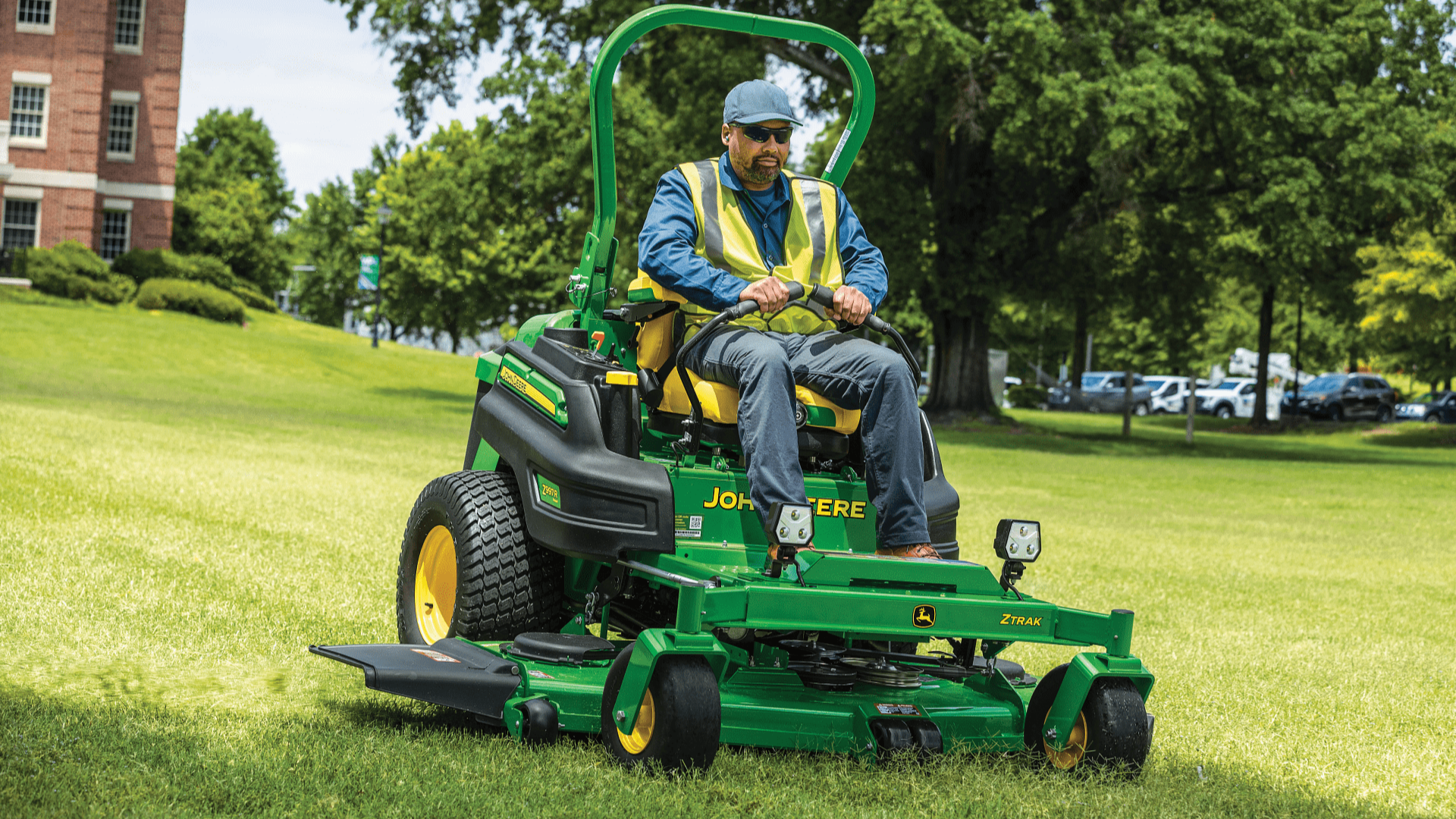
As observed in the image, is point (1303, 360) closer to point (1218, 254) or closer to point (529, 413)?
point (1218, 254)

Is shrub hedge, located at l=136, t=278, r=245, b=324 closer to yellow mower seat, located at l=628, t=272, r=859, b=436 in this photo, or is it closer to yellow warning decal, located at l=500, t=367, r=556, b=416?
yellow warning decal, located at l=500, t=367, r=556, b=416

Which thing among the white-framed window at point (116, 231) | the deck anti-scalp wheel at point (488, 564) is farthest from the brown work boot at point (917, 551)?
the white-framed window at point (116, 231)

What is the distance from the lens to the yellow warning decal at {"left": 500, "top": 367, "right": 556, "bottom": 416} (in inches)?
196

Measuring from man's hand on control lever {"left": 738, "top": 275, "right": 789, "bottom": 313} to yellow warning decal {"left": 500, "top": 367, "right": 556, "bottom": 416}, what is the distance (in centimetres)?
80

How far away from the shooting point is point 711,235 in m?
5.13

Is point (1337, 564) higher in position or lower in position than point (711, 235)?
lower

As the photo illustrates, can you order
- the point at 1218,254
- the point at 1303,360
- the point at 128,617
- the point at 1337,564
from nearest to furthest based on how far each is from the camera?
the point at 128,617
the point at 1337,564
the point at 1218,254
the point at 1303,360

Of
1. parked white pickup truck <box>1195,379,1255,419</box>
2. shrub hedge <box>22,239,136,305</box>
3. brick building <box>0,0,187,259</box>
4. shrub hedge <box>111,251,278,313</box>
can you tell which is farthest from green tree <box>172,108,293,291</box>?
parked white pickup truck <box>1195,379,1255,419</box>

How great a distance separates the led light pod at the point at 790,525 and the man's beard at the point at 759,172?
1.54 meters

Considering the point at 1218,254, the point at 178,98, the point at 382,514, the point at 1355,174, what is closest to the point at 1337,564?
the point at 382,514

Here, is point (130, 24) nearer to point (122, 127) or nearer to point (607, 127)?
point (122, 127)

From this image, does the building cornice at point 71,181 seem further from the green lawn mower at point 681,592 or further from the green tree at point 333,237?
the green lawn mower at point 681,592

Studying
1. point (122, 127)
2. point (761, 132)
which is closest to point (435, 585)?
point (761, 132)

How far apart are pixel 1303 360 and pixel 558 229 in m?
38.0
